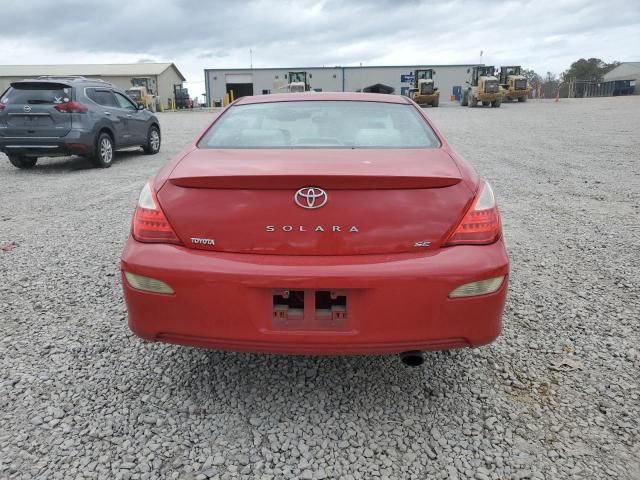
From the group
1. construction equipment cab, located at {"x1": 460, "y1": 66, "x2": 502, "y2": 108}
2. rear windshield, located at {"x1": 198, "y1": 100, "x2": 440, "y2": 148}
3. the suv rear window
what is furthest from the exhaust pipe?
construction equipment cab, located at {"x1": 460, "y1": 66, "x2": 502, "y2": 108}

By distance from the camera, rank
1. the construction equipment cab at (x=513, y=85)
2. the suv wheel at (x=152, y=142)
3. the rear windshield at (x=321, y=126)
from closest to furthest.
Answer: the rear windshield at (x=321, y=126) → the suv wheel at (x=152, y=142) → the construction equipment cab at (x=513, y=85)

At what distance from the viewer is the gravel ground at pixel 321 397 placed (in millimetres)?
2045

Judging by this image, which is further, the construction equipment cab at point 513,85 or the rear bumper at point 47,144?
the construction equipment cab at point 513,85

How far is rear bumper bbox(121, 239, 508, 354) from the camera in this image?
2.03 metres

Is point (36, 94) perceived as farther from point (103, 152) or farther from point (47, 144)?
point (103, 152)

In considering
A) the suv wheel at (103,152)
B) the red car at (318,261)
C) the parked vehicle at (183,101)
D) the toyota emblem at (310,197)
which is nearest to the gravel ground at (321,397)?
the red car at (318,261)

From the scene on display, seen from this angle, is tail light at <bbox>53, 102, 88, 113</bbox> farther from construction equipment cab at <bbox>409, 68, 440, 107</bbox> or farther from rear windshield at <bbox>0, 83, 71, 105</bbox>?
construction equipment cab at <bbox>409, 68, 440, 107</bbox>

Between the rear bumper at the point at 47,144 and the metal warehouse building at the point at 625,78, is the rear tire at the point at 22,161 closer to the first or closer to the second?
the rear bumper at the point at 47,144

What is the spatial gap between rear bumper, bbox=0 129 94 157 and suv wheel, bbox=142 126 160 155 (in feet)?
8.71

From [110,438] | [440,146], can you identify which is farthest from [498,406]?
[110,438]

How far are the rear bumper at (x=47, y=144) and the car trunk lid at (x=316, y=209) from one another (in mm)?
7904

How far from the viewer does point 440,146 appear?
9.11 feet

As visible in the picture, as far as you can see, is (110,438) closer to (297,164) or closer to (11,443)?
(11,443)

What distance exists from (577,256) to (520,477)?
9.96ft
